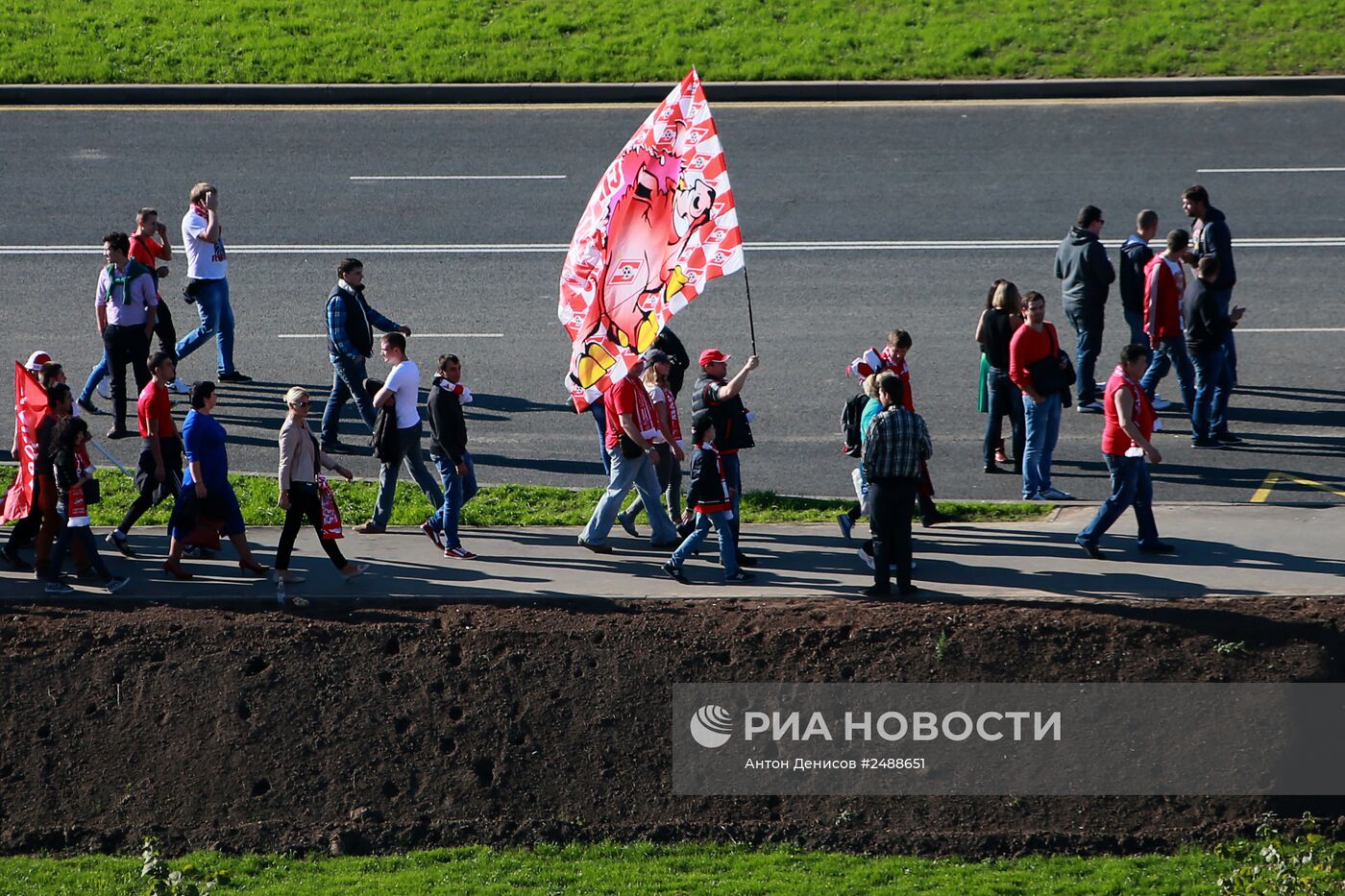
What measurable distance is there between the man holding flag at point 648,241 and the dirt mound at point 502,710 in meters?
1.86

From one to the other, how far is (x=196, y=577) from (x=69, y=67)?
531 inches

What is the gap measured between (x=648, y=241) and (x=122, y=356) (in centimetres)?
568

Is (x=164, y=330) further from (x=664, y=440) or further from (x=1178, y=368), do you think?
(x=1178, y=368)

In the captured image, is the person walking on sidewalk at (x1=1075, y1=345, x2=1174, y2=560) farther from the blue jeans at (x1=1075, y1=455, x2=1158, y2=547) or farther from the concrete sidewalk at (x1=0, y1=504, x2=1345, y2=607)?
the concrete sidewalk at (x1=0, y1=504, x2=1345, y2=607)

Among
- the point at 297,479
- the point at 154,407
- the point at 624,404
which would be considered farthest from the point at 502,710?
the point at 154,407

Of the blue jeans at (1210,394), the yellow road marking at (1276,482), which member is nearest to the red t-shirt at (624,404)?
the yellow road marking at (1276,482)

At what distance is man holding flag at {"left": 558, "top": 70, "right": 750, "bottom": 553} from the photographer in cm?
1111

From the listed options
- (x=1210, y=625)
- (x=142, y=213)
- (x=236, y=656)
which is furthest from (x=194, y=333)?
(x=1210, y=625)

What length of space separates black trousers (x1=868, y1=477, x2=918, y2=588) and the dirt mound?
30 cm

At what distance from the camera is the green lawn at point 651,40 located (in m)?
22.5

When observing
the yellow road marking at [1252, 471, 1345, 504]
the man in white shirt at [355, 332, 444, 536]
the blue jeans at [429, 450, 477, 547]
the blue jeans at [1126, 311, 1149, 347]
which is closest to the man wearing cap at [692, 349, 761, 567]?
the blue jeans at [429, 450, 477, 547]

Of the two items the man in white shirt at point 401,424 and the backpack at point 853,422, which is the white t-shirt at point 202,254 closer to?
the man in white shirt at point 401,424

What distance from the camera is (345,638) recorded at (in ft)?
35.3

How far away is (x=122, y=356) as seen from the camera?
14469mm
